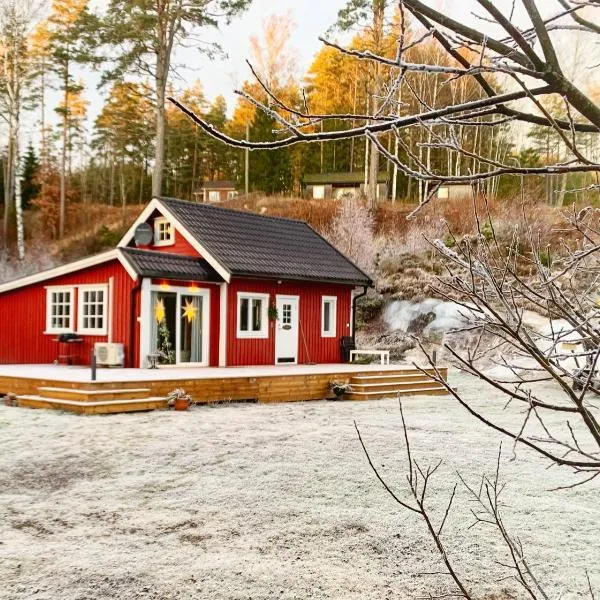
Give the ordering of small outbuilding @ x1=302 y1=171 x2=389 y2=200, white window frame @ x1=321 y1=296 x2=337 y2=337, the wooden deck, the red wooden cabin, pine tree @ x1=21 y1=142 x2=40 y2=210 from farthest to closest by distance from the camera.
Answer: small outbuilding @ x1=302 y1=171 x2=389 y2=200 → pine tree @ x1=21 y1=142 x2=40 y2=210 → white window frame @ x1=321 y1=296 x2=337 y2=337 → the red wooden cabin → the wooden deck

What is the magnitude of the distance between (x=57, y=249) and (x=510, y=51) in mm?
34358

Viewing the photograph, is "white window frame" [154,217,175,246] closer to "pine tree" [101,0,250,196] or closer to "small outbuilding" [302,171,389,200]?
"pine tree" [101,0,250,196]

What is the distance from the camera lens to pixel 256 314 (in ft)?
52.9

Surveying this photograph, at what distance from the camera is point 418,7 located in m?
1.19

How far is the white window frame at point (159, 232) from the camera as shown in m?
16.9

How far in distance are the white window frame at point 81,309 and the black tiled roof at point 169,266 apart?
51.1 inches

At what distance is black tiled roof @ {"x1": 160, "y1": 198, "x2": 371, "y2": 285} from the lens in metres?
15.8

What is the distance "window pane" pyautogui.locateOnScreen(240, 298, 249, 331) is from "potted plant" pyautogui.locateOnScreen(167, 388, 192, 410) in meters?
4.37

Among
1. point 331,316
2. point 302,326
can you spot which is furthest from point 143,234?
point 331,316

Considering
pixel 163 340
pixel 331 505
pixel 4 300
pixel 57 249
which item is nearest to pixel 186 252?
pixel 163 340

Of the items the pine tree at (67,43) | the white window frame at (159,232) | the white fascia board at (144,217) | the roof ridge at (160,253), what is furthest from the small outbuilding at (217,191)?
the roof ridge at (160,253)

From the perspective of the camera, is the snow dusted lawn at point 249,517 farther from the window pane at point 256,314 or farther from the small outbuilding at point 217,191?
the small outbuilding at point 217,191

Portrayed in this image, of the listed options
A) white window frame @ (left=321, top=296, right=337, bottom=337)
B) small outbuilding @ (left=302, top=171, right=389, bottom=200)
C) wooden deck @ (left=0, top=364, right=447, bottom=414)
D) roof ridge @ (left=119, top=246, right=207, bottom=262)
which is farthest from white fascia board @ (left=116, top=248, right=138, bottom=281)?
small outbuilding @ (left=302, top=171, right=389, bottom=200)

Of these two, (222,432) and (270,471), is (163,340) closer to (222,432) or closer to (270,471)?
(222,432)
